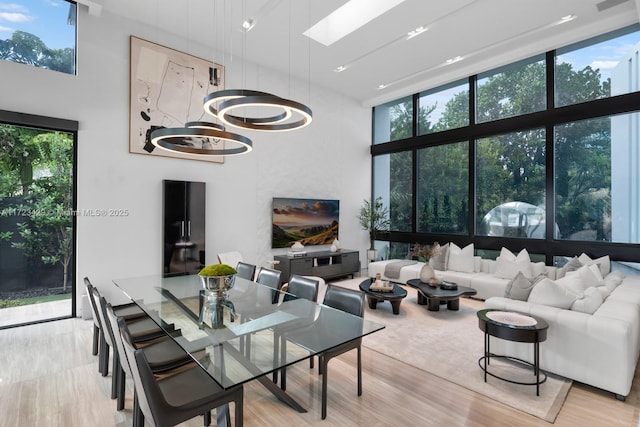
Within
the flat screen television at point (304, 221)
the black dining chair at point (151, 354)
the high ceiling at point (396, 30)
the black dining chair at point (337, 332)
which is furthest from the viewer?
the flat screen television at point (304, 221)

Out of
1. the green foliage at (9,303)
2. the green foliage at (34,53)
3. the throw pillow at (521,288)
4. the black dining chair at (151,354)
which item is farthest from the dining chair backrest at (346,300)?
the green foliage at (34,53)

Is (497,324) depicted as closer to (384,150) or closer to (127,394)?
(127,394)

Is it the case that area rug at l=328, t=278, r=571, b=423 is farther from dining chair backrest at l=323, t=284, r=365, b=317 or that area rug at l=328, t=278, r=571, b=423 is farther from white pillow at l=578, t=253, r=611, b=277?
white pillow at l=578, t=253, r=611, b=277

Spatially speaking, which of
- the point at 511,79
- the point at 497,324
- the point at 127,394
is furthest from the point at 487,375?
the point at 511,79

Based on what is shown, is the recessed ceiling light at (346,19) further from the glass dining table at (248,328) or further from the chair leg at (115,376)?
the chair leg at (115,376)

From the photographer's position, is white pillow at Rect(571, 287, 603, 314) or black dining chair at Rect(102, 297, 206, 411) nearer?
black dining chair at Rect(102, 297, 206, 411)

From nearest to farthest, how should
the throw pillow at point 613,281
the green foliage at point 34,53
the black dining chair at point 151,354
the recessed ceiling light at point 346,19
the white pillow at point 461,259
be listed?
the black dining chair at point 151,354
the throw pillow at point 613,281
the green foliage at point 34,53
the recessed ceiling light at point 346,19
the white pillow at point 461,259

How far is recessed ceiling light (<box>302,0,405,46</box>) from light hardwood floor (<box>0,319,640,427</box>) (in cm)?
464

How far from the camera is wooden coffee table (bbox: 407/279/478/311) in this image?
4.50 meters

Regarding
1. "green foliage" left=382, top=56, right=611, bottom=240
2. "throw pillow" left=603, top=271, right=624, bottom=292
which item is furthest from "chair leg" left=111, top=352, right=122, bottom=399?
"green foliage" left=382, top=56, right=611, bottom=240

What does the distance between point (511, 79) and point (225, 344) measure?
665 cm

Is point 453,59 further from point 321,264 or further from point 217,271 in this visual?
point 217,271

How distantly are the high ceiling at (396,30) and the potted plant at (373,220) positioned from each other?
310 centimetres

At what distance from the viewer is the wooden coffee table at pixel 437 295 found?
4504 mm
